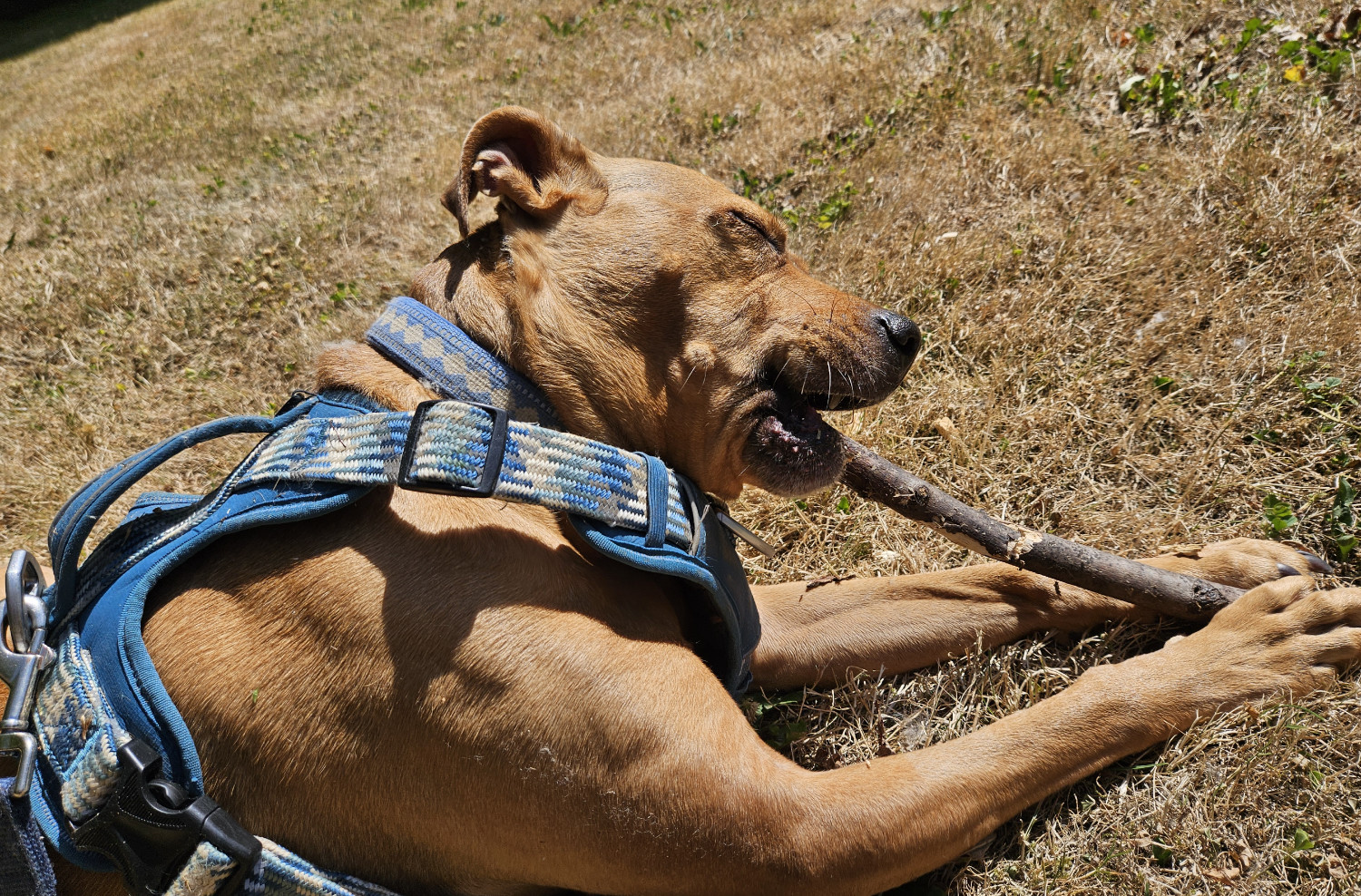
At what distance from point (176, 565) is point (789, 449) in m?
1.77

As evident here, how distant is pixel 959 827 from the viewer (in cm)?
239

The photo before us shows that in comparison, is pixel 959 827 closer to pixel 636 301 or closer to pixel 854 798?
pixel 854 798

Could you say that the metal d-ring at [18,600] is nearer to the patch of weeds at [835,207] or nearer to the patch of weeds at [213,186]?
the patch of weeds at [835,207]

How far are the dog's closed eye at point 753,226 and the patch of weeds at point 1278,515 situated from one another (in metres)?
1.95

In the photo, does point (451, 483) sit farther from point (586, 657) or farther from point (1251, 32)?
point (1251, 32)

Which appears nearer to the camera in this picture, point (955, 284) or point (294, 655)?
point (294, 655)

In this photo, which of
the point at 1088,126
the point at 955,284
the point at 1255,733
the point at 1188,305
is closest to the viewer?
the point at 1255,733

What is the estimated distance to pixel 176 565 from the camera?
86.9 inches

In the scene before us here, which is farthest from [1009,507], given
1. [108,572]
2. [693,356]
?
[108,572]

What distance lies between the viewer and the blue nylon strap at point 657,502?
2283mm

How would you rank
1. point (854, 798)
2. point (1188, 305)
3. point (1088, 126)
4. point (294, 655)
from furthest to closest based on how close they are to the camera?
point (1088, 126)
point (1188, 305)
point (854, 798)
point (294, 655)

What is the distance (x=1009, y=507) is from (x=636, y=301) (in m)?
1.78

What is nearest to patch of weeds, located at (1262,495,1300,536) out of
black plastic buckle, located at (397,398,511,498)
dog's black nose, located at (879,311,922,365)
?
dog's black nose, located at (879,311,922,365)

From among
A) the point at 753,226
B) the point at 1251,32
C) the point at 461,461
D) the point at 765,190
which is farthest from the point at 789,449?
the point at 1251,32
